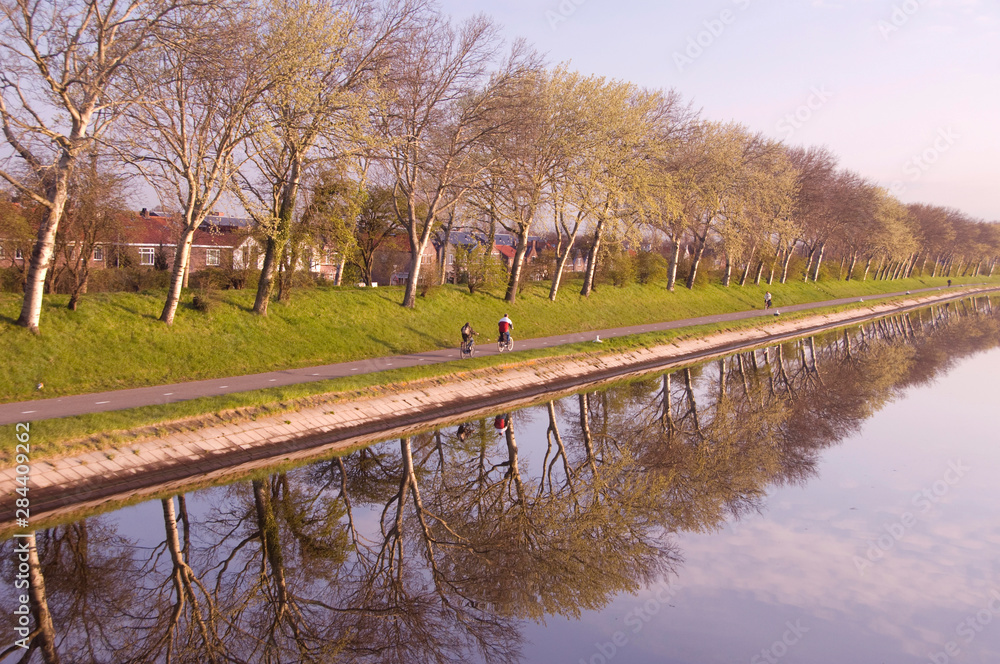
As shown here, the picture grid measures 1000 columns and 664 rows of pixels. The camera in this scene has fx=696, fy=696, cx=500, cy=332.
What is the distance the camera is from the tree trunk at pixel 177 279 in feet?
76.7

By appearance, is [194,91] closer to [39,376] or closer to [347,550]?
[39,376]

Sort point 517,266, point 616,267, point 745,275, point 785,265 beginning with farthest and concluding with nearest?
1. point 785,265
2. point 745,275
3. point 616,267
4. point 517,266

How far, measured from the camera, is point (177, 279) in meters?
23.6

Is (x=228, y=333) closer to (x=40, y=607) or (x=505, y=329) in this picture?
(x=505, y=329)

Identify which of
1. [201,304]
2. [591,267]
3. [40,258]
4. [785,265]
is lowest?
[785,265]

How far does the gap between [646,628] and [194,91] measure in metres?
20.4

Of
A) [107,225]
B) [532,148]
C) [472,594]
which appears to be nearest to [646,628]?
→ [472,594]

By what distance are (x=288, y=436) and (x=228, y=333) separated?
820 cm

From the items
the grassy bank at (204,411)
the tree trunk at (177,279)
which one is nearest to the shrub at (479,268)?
the grassy bank at (204,411)

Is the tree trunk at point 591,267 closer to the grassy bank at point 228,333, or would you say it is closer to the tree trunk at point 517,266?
the grassy bank at point 228,333

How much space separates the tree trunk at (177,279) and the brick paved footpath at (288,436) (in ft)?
26.0

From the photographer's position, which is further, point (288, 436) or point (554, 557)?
point (288, 436)

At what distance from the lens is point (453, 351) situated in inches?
1140

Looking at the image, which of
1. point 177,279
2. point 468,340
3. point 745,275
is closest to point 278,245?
point 177,279
